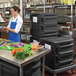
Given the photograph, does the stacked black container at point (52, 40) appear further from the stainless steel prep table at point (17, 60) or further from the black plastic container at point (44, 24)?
the stainless steel prep table at point (17, 60)

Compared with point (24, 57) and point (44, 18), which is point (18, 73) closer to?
point (24, 57)

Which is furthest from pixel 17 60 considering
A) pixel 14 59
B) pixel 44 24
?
pixel 44 24

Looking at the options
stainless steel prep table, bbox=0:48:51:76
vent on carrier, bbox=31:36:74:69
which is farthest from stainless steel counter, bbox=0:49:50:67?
vent on carrier, bbox=31:36:74:69

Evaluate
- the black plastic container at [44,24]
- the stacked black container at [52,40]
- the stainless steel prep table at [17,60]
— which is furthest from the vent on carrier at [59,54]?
the stainless steel prep table at [17,60]

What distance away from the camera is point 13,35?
3.44 m

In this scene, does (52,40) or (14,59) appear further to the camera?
(52,40)

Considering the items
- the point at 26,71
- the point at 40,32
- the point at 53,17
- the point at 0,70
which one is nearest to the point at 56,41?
the point at 40,32

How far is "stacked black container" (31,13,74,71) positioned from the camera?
2.85 metres

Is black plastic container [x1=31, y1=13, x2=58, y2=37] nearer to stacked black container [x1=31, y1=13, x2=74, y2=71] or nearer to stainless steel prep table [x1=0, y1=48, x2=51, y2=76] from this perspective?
stacked black container [x1=31, y1=13, x2=74, y2=71]

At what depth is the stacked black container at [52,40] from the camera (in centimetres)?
285

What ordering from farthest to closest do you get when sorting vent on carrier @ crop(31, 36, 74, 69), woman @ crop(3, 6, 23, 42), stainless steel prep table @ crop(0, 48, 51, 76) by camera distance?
1. woman @ crop(3, 6, 23, 42)
2. vent on carrier @ crop(31, 36, 74, 69)
3. stainless steel prep table @ crop(0, 48, 51, 76)

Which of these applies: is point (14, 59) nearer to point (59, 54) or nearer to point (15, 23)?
point (59, 54)

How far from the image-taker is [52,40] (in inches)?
115

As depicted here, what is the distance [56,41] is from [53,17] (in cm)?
75
